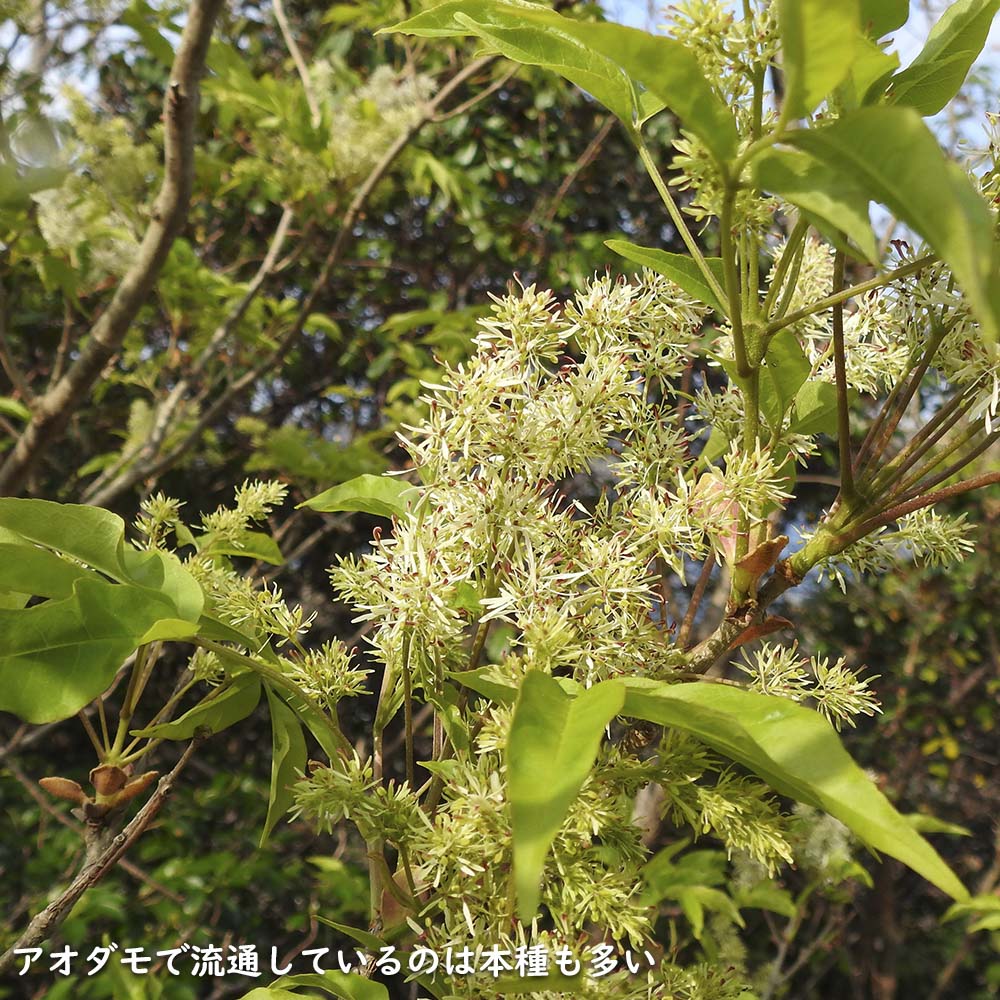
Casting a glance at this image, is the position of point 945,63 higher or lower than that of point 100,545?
higher

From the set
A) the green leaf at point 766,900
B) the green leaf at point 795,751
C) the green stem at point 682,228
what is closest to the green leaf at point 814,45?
the green stem at point 682,228

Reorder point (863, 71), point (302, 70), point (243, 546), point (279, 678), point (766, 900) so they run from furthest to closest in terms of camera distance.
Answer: point (302, 70) < point (766, 900) < point (243, 546) < point (279, 678) < point (863, 71)

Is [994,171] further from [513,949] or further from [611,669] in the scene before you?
[513,949]

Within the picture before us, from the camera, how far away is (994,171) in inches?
21.7

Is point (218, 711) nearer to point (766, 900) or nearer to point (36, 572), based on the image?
point (36, 572)

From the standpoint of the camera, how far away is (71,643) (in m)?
0.51

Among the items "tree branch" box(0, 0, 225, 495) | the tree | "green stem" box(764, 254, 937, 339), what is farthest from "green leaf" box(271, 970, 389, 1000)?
"tree branch" box(0, 0, 225, 495)

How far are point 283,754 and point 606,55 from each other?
45 centimetres

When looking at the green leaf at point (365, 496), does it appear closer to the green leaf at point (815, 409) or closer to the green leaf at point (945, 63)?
the green leaf at point (815, 409)

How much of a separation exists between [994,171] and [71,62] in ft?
10.1

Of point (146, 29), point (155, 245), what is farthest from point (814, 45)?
point (146, 29)

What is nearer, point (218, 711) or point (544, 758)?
point (544, 758)

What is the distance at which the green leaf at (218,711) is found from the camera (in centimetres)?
64

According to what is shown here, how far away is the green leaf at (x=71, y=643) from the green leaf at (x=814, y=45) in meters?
0.40
